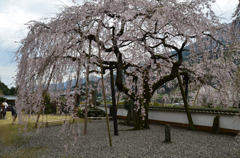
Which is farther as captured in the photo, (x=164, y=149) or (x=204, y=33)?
(x=204, y=33)

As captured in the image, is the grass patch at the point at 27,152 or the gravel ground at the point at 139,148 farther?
the grass patch at the point at 27,152

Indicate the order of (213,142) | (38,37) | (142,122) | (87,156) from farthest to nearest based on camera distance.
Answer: (142,122) < (213,142) < (38,37) < (87,156)

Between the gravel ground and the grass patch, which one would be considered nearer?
the gravel ground

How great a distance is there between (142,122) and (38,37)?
237 inches

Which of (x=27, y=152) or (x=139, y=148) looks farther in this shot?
(x=139, y=148)

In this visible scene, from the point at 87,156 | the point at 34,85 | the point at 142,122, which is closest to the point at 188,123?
the point at 142,122

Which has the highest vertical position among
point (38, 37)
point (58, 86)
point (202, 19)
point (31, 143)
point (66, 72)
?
point (202, 19)

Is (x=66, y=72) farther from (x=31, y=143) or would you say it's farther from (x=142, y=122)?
(x=142, y=122)

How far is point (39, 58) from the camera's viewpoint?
4.85 metres

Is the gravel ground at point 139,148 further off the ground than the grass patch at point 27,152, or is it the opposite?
the gravel ground at point 139,148

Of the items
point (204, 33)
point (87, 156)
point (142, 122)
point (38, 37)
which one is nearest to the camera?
point (87, 156)

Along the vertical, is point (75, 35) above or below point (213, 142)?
above

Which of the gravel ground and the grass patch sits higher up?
the gravel ground

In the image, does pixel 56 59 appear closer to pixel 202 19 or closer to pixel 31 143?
pixel 31 143
